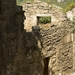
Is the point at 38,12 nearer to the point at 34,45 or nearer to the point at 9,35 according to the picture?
the point at 34,45

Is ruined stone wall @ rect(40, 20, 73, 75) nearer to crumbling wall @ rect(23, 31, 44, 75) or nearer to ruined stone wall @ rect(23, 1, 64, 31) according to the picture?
crumbling wall @ rect(23, 31, 44, 75)

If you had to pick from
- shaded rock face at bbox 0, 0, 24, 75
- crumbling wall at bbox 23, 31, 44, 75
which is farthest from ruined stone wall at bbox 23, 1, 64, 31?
shaded rock face at bbox 0, 0, 24, 75

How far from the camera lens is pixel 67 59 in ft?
42.0

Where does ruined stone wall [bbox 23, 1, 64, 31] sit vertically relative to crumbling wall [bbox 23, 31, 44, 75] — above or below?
above

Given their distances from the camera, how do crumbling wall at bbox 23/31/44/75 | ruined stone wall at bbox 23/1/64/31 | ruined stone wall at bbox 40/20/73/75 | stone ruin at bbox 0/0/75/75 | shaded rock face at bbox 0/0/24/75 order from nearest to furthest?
shaded rock face at bbox 0/0/24/75 < stone ruin at bbox 0/0/75/75 < crumbling wall at bbox 23/31/44/75 < ruined stone wall at bbox 40/20/73/75 < ruined stone wall at bbox 23/1/64/31

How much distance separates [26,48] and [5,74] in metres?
1.70

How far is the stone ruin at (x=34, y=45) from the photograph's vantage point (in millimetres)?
8016

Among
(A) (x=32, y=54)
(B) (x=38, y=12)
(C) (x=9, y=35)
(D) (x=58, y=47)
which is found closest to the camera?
(C) (x=9, y=35)

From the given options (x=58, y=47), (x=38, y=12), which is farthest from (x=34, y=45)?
(x=38, y=12)

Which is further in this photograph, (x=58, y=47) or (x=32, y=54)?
(x=58, y=47)

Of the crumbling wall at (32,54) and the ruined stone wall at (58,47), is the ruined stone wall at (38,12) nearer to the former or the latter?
the ruined stone wall at (58,47)

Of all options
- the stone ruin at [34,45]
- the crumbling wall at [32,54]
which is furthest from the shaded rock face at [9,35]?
the crumbling wall at [32,54]

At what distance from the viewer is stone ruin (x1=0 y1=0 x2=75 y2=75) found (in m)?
8.02

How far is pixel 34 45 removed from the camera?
9906 mm
